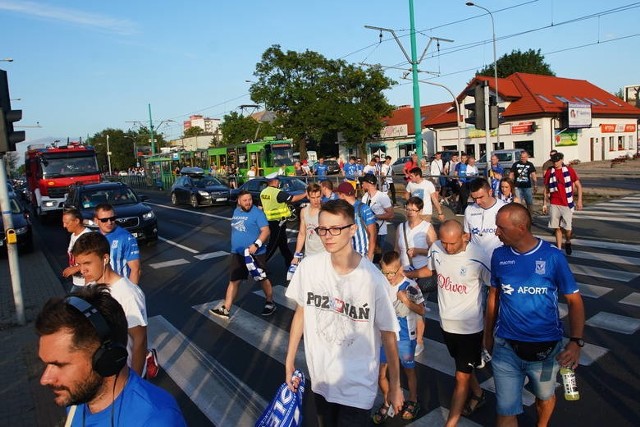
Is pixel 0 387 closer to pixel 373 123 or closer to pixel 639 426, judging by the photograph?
pixel 639 426

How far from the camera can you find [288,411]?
2914 millimetres

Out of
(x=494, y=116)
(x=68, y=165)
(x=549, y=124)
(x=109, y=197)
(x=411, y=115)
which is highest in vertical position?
(x=411, y=115)

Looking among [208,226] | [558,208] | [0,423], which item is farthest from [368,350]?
[208,226]

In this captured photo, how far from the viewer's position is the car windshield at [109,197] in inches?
559

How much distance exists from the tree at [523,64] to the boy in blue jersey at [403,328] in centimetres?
6850

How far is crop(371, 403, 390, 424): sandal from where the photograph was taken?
168 inches

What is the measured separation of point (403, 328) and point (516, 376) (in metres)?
1.15

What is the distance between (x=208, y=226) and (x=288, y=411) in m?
15.5

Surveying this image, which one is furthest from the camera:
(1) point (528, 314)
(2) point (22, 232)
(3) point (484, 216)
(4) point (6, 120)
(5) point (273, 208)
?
(2) point (22, 232)

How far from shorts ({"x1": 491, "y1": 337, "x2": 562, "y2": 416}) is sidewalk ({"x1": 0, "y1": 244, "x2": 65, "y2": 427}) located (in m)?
3.70

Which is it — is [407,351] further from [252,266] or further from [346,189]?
[252,266]

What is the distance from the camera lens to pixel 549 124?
1715 inches

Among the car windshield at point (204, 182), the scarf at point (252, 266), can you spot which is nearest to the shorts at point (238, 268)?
the scarf at point (252, 266)

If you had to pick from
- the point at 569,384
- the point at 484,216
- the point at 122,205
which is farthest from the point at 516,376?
the point at 122,205
